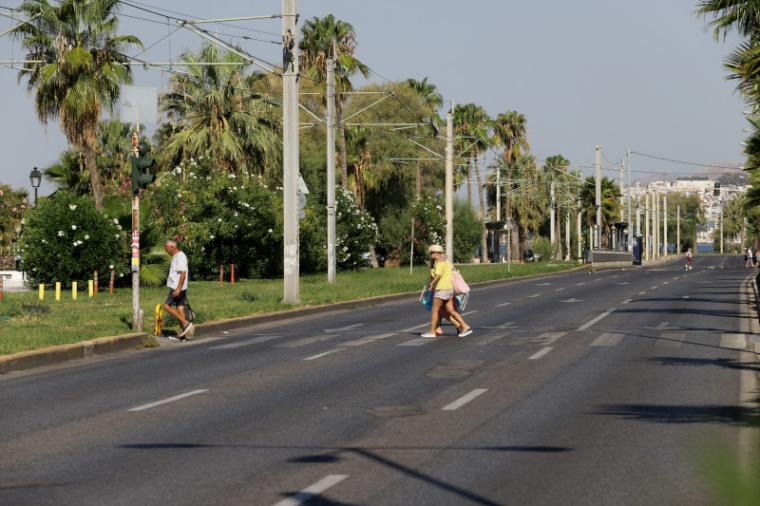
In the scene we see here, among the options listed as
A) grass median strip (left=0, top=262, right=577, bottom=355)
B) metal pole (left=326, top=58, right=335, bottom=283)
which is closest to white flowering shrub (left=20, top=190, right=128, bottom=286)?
grass median strip (left=0, top=262, right=577, bottom=355)

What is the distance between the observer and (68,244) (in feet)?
130

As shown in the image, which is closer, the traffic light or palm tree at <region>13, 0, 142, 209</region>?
the traffic light

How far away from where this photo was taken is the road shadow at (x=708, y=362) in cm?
1591

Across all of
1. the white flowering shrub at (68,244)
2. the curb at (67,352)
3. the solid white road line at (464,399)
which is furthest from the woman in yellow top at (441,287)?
the white flowering shrub at (68,244)

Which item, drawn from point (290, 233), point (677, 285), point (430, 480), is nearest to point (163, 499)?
point (430, 480)

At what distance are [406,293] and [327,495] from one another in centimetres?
3406

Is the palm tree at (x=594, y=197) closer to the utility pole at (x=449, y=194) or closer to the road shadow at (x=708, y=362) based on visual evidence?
the utility pole at (x=449, y=194)

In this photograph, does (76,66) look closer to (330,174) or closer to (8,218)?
(330,174)

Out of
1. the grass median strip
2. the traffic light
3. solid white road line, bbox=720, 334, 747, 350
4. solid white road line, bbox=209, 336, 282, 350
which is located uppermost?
the traffic light

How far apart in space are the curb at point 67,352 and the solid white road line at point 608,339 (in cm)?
804

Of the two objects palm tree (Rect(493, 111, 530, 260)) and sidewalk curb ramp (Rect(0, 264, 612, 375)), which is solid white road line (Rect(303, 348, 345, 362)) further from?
palm tree (Rect(493, 111, 530, 260))

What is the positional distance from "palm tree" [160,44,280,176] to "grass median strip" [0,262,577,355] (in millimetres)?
8882

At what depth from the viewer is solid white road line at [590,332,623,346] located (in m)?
20.1

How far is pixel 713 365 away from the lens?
16.1 metres
